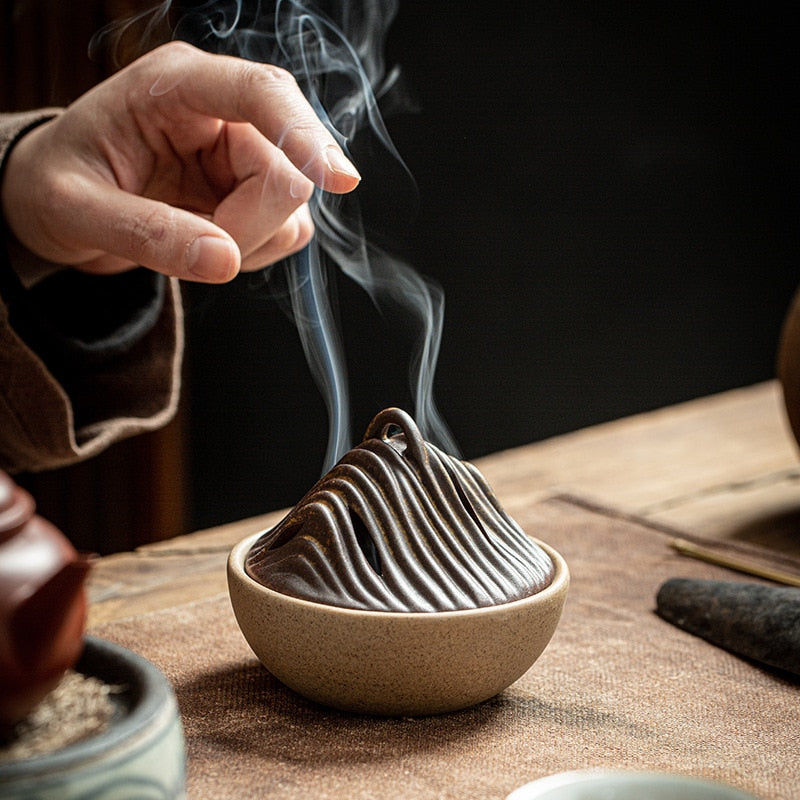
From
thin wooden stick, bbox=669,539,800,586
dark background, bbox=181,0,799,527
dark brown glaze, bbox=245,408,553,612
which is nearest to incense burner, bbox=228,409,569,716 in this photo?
dark brown glaze, bbox=245,408,553,612

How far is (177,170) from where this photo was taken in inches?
49.8

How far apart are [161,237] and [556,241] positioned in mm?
2101

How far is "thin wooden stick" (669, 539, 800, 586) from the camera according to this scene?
3.62 feet

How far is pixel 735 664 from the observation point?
906mm

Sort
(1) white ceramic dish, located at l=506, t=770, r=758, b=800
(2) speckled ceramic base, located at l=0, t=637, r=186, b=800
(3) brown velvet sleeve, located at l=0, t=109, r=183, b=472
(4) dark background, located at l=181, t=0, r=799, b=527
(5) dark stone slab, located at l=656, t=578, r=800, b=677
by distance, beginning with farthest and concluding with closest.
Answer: (4) dark background, located at l=181, t=0, r=799, b=527
(3) brown velvet sleeve, located at l=0, t=109, r=183, b=472
(5) dark stone slab, located at l=656, t=578, r=800, b=677
(1) white ceramic dish, located at l=506, t=770, r=758, b=800
(2) speckled ceramic base, located at l=0, t=637, r=186, b=800

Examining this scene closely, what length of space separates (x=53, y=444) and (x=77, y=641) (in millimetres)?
805

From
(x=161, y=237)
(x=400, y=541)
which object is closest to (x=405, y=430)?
(x=400, y=541)

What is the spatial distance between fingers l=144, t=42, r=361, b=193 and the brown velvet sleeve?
0.78ft

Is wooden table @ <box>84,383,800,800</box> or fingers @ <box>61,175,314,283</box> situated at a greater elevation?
fingers @ <box>61,175,314,283</box>

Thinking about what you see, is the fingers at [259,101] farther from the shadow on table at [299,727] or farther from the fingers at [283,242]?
the shadow on table at [299,727]

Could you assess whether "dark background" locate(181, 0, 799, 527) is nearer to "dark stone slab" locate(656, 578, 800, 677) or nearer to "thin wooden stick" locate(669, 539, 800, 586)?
"thin wooden stick" locate(669, 539, 800, 586)

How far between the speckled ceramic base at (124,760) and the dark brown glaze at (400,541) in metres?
0.19

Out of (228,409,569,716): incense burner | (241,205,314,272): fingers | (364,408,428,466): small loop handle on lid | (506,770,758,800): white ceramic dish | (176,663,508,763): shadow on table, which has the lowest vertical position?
(176,663,508,763): shadow on table

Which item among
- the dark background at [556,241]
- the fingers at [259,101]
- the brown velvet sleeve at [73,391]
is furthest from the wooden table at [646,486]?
the dark background at [556,241]
